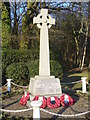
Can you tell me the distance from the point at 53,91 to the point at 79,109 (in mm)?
1131

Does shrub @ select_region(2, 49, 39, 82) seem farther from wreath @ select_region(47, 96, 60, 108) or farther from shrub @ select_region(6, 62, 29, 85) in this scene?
wreath @ select_region(47, 96, 60, 108)

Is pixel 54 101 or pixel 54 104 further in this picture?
pixel 54 101

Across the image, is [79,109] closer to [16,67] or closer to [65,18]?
→ [16,67]

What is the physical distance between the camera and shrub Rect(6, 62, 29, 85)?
9773 millimetres

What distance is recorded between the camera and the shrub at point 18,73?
9773mm

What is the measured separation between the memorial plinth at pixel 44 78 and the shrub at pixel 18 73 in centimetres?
351

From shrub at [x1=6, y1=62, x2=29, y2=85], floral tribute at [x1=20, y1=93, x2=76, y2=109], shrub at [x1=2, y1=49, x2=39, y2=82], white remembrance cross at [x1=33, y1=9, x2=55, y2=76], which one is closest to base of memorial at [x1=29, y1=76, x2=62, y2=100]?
floral tribute at [x1=20, y1=93, x2=76, y2=109]

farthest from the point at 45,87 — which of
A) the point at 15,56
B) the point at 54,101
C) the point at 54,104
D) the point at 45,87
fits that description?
the point at 15,56

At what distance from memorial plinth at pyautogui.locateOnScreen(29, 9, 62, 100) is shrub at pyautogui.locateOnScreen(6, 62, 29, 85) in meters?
3.51

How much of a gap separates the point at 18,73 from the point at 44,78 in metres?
3.83

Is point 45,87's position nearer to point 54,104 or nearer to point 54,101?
point 54,101

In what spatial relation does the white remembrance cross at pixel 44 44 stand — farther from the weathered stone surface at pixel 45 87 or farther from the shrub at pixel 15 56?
the shrub at pixel 15 56

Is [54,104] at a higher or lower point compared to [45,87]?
lower

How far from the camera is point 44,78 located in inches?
247
